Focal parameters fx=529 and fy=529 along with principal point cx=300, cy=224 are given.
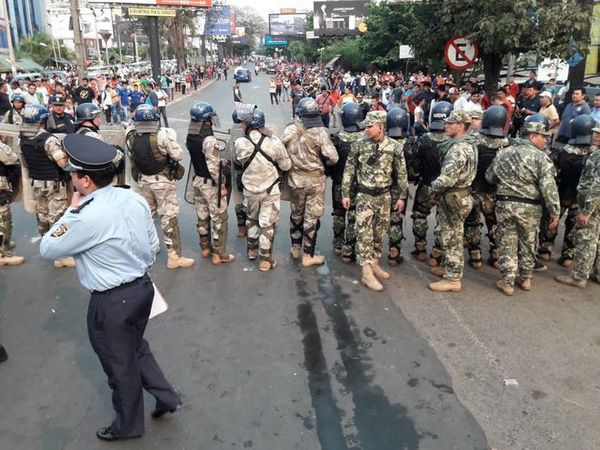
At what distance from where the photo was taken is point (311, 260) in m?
6.17

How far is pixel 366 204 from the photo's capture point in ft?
18.0

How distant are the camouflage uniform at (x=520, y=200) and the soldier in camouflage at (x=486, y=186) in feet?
1.24

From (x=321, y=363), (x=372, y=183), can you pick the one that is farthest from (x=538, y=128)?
(x=321, y=363)

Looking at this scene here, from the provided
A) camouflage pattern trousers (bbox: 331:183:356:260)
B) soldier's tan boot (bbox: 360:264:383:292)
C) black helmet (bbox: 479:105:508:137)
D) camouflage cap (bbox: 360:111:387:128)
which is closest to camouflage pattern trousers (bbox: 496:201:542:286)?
black helmet (bbox: 479:105:508:137)

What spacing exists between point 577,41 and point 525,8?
122cm

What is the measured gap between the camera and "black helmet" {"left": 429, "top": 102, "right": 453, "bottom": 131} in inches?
229

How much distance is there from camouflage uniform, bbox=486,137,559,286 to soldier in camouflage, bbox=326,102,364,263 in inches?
60.8

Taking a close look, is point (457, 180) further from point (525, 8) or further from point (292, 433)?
point (525, 8)

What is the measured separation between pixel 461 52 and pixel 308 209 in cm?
453

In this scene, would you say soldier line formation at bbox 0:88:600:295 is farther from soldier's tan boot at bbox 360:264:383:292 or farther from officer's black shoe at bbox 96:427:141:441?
officer's black shoe at bbox 96:427:141:441

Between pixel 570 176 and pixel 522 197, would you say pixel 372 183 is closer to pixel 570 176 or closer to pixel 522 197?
pixel 522 197

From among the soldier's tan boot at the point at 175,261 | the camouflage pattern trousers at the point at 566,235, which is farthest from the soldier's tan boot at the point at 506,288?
the soldier's tan boot at the point at 175,261

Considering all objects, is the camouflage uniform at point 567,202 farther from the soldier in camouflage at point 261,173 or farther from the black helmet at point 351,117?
the soldier in camouflage at point 261,173

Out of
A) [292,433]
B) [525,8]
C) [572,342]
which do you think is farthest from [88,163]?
[525,8]
